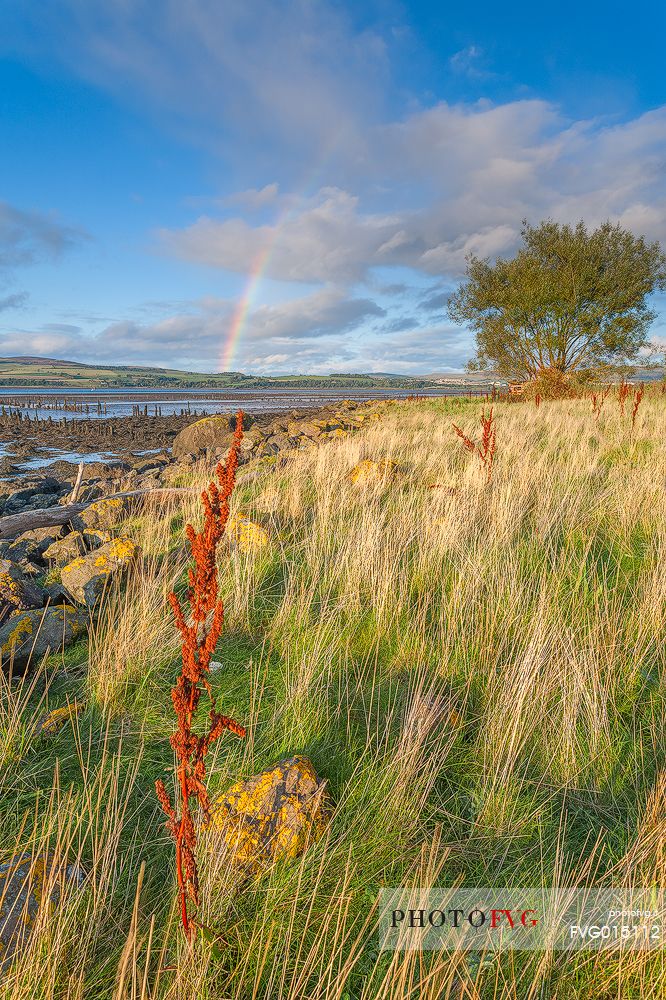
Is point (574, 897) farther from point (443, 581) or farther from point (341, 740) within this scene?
point (443, 581)

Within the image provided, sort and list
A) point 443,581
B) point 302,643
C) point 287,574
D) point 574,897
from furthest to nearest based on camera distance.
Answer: point 287,574 → point 443,581 → point 302,643 → point 574,897

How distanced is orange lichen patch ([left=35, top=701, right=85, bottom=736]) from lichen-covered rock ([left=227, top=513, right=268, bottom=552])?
215cm

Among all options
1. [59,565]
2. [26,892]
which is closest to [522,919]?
[26,892]

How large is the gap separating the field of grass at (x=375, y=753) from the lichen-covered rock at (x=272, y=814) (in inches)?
2.9

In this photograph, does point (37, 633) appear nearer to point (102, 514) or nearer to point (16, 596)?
point (16, 596)

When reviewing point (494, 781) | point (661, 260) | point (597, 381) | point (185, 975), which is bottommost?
point (185, 975)

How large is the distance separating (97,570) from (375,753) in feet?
10.1

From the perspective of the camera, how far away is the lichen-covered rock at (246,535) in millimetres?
4797

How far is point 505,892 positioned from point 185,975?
1.13m

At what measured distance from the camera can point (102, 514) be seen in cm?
709

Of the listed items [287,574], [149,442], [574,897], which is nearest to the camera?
[574,897]

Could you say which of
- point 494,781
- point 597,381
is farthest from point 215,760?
point 597,381

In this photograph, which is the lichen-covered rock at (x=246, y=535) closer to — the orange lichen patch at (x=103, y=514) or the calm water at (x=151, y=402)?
the orange lichen patch at (x=103, y=514)

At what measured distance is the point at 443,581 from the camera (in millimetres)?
3785
